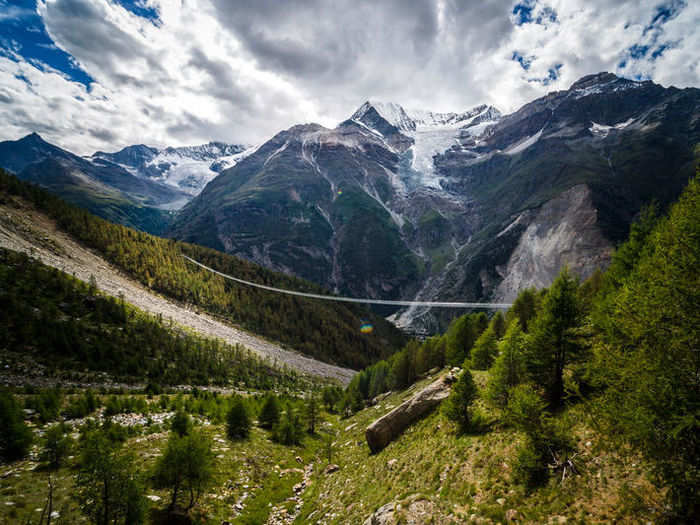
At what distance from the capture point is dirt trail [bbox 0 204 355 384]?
6888cm

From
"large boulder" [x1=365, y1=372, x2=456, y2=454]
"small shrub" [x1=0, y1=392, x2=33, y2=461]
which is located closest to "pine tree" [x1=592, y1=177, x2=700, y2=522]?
"large boulder" [x1=365, y1=372, x2=456, y2=454]

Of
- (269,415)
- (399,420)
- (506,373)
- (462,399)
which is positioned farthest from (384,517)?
(269,415)

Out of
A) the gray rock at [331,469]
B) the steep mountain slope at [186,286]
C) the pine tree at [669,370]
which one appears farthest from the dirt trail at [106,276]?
the pine tree at [669,370]

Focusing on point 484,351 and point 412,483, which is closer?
point 412,483

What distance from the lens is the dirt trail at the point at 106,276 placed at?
68.9m

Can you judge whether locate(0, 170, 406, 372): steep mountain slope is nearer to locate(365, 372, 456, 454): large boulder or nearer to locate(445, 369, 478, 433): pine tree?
locate(365, 372, 456, 454): large boulder

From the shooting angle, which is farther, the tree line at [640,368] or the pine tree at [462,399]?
the pine tree at [462,399]

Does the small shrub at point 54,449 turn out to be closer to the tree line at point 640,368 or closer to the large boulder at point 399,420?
the large boulder at point 399,420

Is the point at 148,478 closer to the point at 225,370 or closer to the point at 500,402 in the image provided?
the point at 500,402

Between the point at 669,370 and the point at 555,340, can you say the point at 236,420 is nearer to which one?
the point at 555,340

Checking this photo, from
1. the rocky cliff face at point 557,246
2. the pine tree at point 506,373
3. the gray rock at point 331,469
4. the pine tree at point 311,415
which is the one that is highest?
the rocky cliff face at point 557,246

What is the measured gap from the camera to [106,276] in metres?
81.0

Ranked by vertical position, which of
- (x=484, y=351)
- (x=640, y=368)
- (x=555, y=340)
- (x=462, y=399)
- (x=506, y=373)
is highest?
(x=555, y=340)

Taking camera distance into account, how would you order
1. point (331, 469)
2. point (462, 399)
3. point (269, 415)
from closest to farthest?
point (462, 399) < point (331, 469) < point (269, 415)
